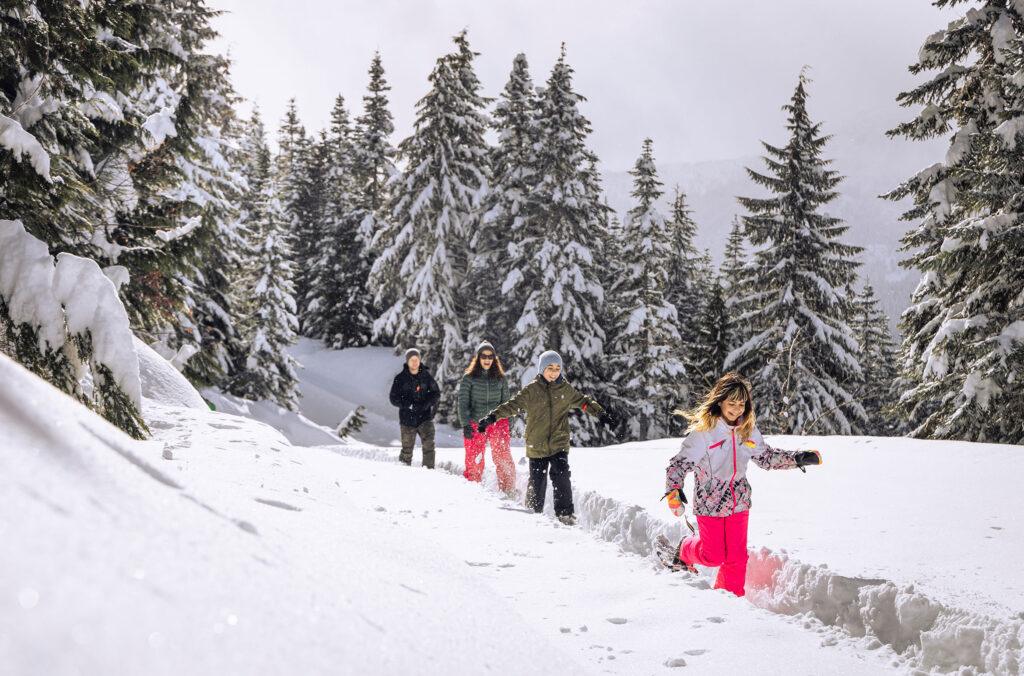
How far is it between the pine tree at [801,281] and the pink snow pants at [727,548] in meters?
16.5

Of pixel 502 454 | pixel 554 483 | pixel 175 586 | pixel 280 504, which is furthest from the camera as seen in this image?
pixel 502 454

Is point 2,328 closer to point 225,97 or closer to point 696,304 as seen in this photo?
point 225,97

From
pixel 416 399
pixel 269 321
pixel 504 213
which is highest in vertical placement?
pixel 504 213

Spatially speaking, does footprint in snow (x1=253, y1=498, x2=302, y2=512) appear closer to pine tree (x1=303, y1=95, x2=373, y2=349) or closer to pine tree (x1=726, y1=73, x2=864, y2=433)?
pine tree (x1=726, y1=73, x2=864, y2=433)

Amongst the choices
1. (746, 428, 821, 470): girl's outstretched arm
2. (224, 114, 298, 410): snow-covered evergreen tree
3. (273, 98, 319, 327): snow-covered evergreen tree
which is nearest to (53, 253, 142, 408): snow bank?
(746, 428, 821, 470): girl's outstretched arm

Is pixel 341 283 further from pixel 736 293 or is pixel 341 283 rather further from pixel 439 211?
pixel 736 293

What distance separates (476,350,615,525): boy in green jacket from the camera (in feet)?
23.7

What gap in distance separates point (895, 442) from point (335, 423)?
1036 inches

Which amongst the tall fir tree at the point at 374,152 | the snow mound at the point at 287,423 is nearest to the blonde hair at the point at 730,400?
the snow mound at the point at 287,423

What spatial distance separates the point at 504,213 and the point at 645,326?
735cm

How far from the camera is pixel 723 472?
4676mm

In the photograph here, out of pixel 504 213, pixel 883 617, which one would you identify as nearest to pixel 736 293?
pixel 504 213

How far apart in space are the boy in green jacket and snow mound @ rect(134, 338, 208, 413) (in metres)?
4.48

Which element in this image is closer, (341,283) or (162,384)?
(162,384)
